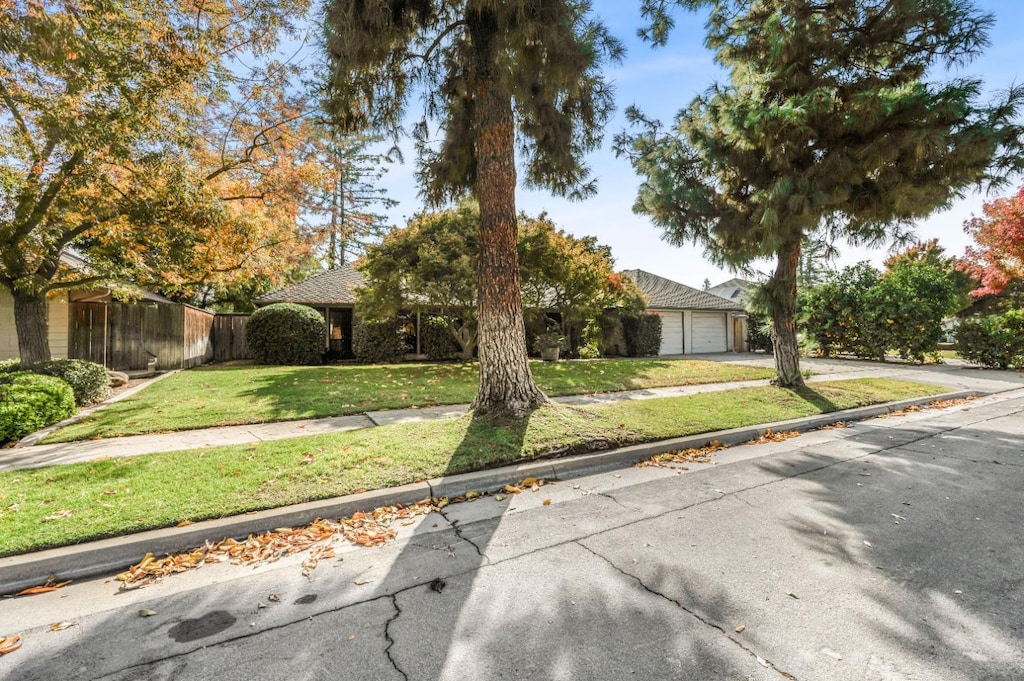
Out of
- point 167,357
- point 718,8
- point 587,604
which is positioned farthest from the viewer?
point 167,357

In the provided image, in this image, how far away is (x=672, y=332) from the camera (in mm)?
23062

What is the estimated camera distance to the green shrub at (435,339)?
17.1 metres

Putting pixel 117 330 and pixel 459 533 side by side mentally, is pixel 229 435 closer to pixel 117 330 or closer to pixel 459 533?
pixel 459 533

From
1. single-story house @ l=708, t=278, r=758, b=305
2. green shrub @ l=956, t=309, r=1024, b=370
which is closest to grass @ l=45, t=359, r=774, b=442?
green shrub @ l=956, t=309, r=1024, b=370

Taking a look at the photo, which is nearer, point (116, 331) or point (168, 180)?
point (168, 180)

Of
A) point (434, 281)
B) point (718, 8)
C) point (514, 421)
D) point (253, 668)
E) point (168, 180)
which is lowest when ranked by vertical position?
point (253, 668)

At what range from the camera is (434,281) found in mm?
13109

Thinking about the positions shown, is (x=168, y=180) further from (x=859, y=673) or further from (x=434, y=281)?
(x=859, y=673)

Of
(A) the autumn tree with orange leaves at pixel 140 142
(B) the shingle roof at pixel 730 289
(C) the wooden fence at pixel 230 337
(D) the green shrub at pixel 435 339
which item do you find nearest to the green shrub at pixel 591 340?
(D) the green shrub at pixel 435 339

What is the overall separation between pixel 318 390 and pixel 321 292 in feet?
30.2

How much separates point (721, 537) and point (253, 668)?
3.01 meters

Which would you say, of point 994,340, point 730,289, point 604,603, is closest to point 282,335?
point 604,603

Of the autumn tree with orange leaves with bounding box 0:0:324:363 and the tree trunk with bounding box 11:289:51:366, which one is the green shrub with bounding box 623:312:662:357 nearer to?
the autumn tree with orange leaves with bounding box 0:0:324:363

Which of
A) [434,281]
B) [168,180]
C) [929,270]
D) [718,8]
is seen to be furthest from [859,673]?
[929,270]
